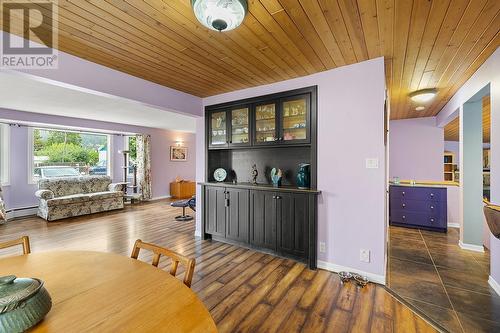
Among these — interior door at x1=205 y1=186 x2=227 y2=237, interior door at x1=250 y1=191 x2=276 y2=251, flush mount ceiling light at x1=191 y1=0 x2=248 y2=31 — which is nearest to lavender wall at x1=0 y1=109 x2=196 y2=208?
interior door at x1=205 y1=186 x2=227 y2=237

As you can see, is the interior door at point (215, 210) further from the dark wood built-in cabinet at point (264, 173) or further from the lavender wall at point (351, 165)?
the lavender wall at point (351, 165)

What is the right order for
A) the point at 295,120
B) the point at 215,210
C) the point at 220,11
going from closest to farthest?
the point at 220,11 < the point at 295,120 < the point at 215,210

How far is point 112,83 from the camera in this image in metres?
2.72

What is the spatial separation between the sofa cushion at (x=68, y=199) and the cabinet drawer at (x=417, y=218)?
7.01 meters

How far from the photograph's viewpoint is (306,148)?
3238mm

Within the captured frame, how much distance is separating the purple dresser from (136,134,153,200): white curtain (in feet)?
22.4

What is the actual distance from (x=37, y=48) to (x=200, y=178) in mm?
2559

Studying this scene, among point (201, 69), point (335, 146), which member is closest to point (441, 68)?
point (335, 146)

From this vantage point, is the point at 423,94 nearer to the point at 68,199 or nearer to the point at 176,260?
the point at 176,260

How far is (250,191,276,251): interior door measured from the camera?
10.1 feet

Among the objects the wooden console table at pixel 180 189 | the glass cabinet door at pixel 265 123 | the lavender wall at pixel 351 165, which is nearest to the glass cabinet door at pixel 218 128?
the glass cabinet door at pixel 265 123

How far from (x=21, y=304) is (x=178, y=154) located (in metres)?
8.23

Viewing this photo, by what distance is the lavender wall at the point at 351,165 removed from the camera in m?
2.50

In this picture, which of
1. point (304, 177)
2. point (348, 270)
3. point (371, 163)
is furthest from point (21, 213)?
point (371, 163)
